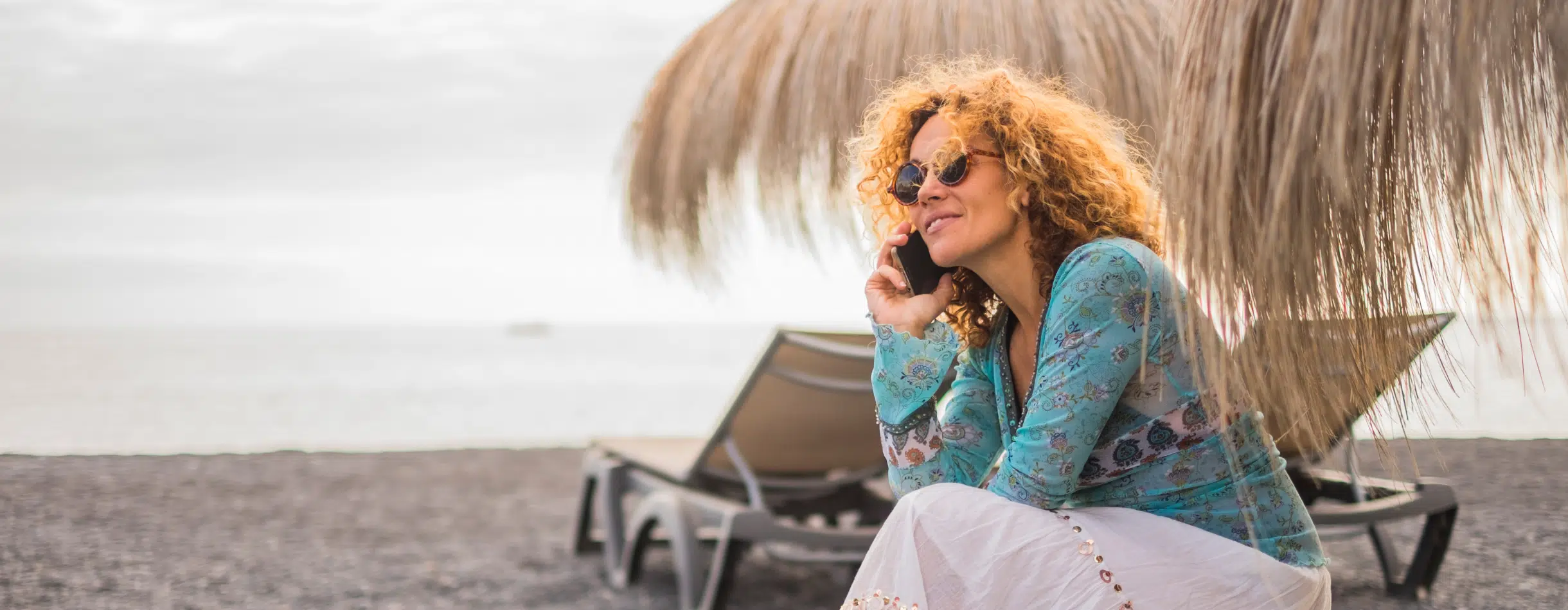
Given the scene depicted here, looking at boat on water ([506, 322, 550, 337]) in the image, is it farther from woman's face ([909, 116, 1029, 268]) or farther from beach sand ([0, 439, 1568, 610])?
woman's face ([909, 116, 1029, 268])

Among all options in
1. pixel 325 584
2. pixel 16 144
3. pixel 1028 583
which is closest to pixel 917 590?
pixel 1028 583

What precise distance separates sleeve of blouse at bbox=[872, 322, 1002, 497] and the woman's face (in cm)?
15

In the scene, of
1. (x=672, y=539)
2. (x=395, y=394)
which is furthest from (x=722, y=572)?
(x=395, y=394)

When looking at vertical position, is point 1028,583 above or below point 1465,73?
below

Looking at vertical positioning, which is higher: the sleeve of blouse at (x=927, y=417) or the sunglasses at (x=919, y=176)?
the sunglasses at (x=919, y=176)

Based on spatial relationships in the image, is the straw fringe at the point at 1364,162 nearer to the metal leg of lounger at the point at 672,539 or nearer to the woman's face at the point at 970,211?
the woman's face at the point at 970,211

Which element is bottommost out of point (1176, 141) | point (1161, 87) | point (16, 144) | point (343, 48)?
point (1176, 141)

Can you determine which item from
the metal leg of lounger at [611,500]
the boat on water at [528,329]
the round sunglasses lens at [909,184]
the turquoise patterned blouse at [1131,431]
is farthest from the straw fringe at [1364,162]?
the boat on water at [528,329]

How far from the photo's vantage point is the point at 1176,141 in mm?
1132

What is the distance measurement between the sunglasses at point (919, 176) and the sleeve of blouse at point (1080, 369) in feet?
0.70

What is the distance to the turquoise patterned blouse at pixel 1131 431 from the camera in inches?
57.2

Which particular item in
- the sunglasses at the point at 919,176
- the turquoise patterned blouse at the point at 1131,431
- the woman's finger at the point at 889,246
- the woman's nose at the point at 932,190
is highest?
the sunglasses at the point at 919,176

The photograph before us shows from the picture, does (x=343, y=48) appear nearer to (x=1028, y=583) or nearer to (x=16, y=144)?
(x=16, y=144)

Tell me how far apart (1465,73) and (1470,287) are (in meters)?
0.21
